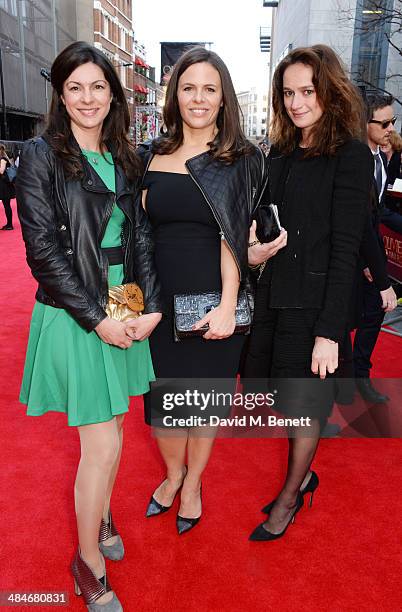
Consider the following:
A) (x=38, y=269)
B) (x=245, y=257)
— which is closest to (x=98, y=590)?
(x=38, y=269)

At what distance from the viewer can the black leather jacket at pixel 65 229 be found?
1.61 m

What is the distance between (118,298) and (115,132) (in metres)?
0.64

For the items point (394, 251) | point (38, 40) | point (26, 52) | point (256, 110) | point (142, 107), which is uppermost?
point (256, 110)

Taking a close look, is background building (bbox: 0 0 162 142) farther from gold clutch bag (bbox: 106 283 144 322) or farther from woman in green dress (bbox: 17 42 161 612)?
gold clutch bag (bbox: 106 283 144 322)

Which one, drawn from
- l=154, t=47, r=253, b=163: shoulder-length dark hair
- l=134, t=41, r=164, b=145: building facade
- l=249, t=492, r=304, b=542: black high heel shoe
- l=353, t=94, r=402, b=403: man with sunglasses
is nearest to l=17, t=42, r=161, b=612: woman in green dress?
l=154, t=47, r=253, b=163: shoulder-length dark hair

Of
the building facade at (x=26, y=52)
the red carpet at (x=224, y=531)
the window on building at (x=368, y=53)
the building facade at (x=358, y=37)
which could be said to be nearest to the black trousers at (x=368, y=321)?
the red carpet at (x=224, y=531)

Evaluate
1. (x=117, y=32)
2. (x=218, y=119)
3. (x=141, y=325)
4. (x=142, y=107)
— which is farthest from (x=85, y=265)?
(x=142, y=107)

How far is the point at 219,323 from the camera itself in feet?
6.60

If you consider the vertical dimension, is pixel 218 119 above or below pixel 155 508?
above

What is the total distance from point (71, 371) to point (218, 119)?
115 centimetres

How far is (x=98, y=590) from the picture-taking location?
6.04 ft

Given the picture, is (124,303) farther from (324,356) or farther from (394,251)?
(394,251)

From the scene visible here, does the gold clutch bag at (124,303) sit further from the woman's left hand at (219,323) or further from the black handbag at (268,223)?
the black handbag at (268,223)

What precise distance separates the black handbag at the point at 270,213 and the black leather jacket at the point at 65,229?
54 cm
